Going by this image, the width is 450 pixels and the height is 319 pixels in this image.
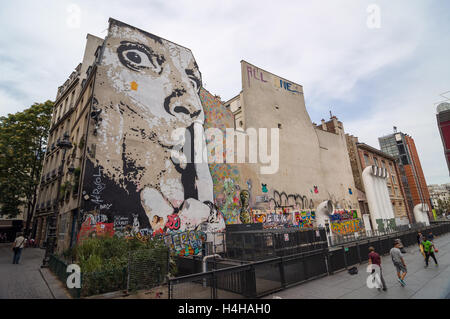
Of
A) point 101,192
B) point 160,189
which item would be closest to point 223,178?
→ point 160,189

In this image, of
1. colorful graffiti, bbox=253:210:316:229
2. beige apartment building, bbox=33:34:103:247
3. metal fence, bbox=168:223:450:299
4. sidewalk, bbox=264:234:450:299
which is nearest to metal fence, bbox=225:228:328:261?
metal fence, bbox=168:223:450:299

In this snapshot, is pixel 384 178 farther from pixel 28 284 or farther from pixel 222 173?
pixel 28 284

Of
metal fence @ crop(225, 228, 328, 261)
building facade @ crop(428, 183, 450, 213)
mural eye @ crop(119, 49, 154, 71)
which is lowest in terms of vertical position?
metal fence @ crop(225, 228, 328, 261)

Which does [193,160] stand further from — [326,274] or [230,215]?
[326,274]

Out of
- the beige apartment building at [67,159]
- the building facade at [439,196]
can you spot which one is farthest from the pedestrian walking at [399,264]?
the building facade at [439,196]

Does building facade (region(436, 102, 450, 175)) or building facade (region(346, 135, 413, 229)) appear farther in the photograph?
building facade (region(346, 135, 413, 229))

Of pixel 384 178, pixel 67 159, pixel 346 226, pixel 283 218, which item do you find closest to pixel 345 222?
pixel 346 226

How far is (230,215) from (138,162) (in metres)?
9.06

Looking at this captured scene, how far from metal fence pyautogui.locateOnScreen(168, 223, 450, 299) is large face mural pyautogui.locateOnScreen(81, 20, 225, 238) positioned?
358 inches

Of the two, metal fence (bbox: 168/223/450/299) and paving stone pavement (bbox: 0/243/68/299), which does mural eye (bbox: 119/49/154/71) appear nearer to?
paving stone pavement (bbox: 0/243/68/299)

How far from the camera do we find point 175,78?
1986 cm

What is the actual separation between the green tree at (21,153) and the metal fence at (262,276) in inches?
1030

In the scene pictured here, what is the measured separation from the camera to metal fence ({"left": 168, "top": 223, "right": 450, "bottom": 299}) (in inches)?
256

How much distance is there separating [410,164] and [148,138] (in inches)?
2106
